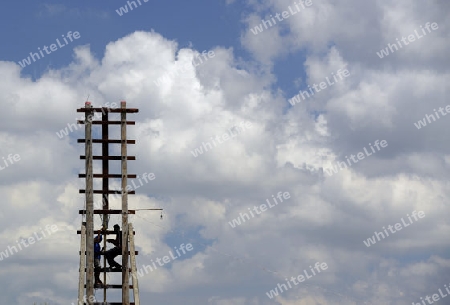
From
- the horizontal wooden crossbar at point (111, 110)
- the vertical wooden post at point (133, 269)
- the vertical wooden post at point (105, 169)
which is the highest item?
the horizontal wooden crossbar at point (111, 110)

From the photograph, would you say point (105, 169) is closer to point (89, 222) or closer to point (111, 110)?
point (89, 222)

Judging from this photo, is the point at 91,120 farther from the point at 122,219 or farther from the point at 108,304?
the point at 108,304

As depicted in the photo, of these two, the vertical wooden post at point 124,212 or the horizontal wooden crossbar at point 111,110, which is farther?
the horizontal wooden crossbar at point 111,110

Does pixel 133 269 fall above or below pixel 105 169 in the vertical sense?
below

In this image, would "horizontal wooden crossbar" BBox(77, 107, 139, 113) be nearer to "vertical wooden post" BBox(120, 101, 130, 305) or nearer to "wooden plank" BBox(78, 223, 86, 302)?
"vertical wooden post" BBox(120, 101, 130, 305)

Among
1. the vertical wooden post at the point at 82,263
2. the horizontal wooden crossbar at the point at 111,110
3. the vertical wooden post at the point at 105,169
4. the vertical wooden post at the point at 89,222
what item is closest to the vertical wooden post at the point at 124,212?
the horizontal wooden crossbar at the point at 111,110

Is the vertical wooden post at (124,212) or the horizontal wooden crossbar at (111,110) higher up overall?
the horizontal wooden crossbar at (111,110)

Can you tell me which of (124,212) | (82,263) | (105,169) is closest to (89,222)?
(124,212)

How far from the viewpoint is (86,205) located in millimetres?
35594

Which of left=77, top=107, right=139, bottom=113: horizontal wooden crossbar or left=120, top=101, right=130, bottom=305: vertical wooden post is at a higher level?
left=77, top=107, right=139, bottom=113: horizontal wooden crossbar

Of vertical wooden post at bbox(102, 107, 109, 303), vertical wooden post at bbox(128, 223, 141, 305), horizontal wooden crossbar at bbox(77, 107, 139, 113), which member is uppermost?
horizontal wooden crossbar at bbox(77, 107, 139, 113)

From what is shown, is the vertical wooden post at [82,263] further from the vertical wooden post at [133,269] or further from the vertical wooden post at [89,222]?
the vertical wooden post at [133,269]

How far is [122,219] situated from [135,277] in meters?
2.05

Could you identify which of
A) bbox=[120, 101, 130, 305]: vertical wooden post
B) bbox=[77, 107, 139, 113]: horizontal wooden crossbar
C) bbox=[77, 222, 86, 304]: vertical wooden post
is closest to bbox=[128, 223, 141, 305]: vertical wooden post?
bbox=[120, 101, 130, 305]: vertical wooden post
